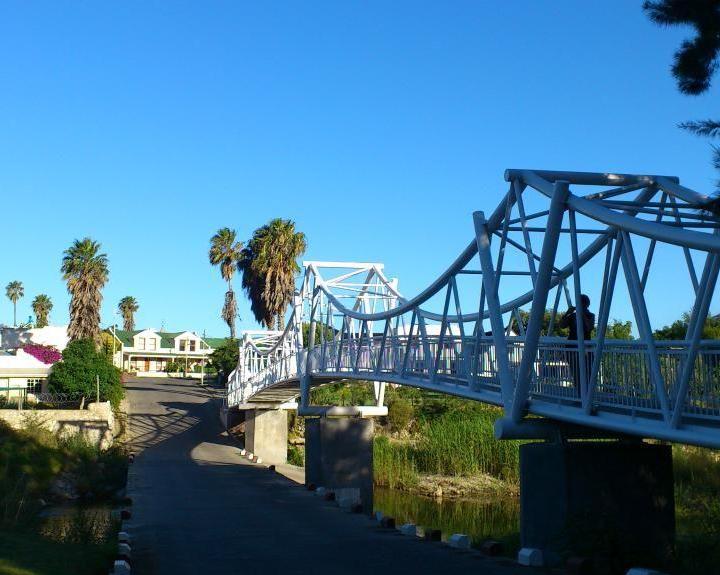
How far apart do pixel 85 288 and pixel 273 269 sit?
39.3 ft

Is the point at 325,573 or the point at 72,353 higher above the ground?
the point at 72,353

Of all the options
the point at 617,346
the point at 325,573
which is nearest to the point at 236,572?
the point at 325,573

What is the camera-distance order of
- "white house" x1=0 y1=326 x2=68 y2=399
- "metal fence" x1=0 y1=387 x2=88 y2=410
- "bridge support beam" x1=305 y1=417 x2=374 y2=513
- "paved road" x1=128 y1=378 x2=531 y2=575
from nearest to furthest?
"paved road" x1=128 y1=378 x2=531 y2=575, "bridge support beam" x1=305 y1=417 x2=374 y2=513, "metal fence" x1=0 y1=387 x2=88 y2=410, "white house" x1=0 y1=326 x2=68 y2=399

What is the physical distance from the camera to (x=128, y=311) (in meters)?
111

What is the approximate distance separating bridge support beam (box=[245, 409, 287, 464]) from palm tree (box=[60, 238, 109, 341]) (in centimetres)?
1575

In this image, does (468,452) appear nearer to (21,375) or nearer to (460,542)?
(460,542)

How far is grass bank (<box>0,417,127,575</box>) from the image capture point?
12711mm

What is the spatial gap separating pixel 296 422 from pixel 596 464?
41.2 m

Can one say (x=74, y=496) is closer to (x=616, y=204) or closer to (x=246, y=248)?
(x=616, y=204)

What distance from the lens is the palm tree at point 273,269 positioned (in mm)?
62094

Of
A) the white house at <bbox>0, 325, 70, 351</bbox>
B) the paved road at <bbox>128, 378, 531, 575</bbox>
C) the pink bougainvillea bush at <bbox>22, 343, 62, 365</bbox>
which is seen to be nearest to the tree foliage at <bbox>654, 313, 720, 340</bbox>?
the paved road at <bbox>128, 378, 531, 575</bbox>

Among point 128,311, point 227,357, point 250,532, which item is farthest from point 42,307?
point 250,532

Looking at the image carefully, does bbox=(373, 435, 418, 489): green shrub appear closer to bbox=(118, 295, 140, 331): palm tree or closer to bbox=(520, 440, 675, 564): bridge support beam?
bbox=(520, 440, 675, 564): bridge support beam

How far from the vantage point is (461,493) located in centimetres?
3422
